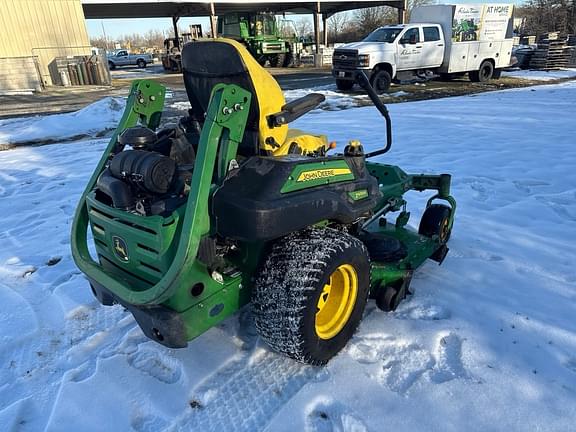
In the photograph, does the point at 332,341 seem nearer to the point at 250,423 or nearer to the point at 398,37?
the point at 250,423

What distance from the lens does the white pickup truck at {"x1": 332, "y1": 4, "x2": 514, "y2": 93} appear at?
1370cm

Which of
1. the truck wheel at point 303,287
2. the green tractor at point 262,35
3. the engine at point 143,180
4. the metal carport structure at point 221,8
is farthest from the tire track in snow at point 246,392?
the metal carport structure at point 221,8

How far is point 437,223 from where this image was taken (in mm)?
3352

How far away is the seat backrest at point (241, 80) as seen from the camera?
7.60 ft

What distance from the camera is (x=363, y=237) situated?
3.22 meters

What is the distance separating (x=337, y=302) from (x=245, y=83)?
1300 mm

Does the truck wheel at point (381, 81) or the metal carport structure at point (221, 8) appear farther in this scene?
the metal carport structure at point (221, 8)

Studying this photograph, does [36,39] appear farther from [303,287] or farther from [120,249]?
[303,287]

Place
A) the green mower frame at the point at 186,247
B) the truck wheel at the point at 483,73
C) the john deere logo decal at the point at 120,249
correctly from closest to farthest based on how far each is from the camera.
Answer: the green mower frame at the point at 186,247
the john deere logo decal at the point at 120,249
the truck wheel at the point at 483,73

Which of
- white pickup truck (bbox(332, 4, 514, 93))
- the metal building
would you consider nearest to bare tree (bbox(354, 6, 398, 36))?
white pickup truck (bbox(332, 4, 514, 93))

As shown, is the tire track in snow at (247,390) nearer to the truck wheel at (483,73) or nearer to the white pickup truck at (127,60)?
the truck wheel at (483,73)

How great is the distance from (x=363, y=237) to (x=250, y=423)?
Answer: 61.3 inches

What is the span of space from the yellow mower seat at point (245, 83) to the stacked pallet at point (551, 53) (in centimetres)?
2107

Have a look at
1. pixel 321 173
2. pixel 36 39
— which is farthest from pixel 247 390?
pixel 36 39
